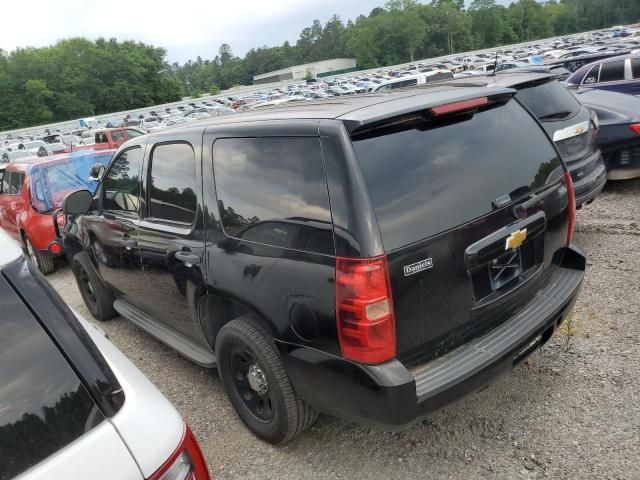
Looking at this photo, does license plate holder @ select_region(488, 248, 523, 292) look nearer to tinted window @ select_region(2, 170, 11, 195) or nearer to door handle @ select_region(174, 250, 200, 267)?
door handle @ select_region(174, 250, 200, 267)

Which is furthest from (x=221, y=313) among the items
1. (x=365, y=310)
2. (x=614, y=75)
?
(x=614, y=75)

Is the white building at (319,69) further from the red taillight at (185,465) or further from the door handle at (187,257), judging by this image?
the red taillight at (185,465)

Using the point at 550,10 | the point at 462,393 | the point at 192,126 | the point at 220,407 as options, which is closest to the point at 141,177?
the point at 192,126

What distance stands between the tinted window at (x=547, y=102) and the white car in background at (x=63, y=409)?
16.2 feet

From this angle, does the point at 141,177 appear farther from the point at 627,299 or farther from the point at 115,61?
the point at 115,61

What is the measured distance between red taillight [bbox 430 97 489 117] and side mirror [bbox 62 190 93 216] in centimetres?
339

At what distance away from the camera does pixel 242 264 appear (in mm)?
2598

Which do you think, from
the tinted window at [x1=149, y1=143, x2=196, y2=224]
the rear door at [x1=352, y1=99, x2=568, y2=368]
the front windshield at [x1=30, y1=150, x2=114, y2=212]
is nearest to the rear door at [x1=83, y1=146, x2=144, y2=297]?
the tinted window at [x1=149, y1=143, x2=196, y2=224]

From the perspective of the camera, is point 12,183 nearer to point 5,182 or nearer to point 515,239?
point 5,182

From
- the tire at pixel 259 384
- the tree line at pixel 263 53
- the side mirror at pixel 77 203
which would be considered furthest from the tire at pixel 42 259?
the tree line at pixel 263 53

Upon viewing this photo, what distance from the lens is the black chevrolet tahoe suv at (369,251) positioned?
213cm

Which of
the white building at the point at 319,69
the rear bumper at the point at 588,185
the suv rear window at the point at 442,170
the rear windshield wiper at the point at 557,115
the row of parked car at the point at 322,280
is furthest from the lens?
the white building at the point at 319,69

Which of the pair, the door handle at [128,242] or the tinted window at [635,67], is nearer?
the door handle at [128,242]

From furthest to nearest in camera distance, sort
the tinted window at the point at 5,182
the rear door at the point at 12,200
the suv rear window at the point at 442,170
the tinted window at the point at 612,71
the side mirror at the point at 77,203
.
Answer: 1. the tinted window at the point at 612,71
2. the tinted window at the point at 5,182
3. the rear door at the point at 12,200
4. the side mirror at the point at 77,203
5. the suv rear window at the point at 442,170
